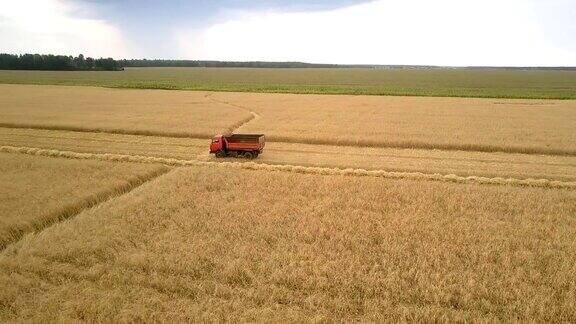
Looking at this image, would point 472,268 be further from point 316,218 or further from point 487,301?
point 316,218

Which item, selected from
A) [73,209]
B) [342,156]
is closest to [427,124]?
[342,156]

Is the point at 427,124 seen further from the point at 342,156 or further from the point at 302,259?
the point at 302,259

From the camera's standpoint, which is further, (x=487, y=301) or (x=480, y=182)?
(x=480, y=182)

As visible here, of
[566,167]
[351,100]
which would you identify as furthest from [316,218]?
[351,100]

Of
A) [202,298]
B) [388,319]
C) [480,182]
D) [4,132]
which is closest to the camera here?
[388,319]

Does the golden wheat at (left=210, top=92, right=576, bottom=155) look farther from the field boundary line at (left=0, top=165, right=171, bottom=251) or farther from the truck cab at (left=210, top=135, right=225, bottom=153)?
the field boundary line at (left=0, top=165, right=171, bottom=251)

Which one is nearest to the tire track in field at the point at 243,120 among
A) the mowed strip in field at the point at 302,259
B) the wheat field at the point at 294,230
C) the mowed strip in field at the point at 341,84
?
the wheat field at the point at 294,230

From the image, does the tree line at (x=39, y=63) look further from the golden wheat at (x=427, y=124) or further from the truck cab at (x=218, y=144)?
the truck cab at (x=218, y=144)
